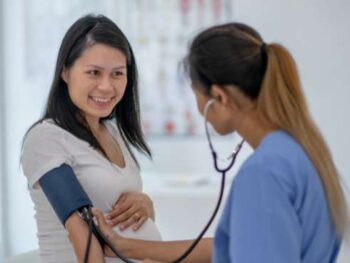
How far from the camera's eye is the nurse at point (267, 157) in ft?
3.11

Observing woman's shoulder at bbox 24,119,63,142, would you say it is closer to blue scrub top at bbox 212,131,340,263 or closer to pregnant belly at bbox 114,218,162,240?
pregnant belly at bbox 114,218,162,240

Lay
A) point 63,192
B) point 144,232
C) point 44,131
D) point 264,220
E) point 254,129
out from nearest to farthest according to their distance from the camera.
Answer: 1. point 264,220
2. point 254,129
3. point 63,192
4. point 44,131
5. point 144,232

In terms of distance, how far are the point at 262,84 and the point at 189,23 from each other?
204 centimetres

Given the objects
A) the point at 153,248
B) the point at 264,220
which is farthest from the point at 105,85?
the point at 264,220

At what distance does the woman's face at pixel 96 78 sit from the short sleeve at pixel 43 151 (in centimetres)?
11

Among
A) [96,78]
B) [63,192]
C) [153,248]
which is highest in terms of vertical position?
[96,78]

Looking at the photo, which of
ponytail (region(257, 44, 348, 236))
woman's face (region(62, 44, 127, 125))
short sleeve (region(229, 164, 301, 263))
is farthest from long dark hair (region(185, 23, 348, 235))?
woman's face (region(62, 44, 127, 125))

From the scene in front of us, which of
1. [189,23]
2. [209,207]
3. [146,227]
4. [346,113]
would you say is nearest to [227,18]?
[189,23]

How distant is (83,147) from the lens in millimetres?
1438

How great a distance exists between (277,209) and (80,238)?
54 centimetres

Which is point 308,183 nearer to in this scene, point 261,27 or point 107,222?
point 107,222

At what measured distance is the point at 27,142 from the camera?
1.38 meters

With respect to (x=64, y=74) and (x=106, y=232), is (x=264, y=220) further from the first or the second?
(x=64, y=74)

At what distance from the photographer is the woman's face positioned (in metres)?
1.43
